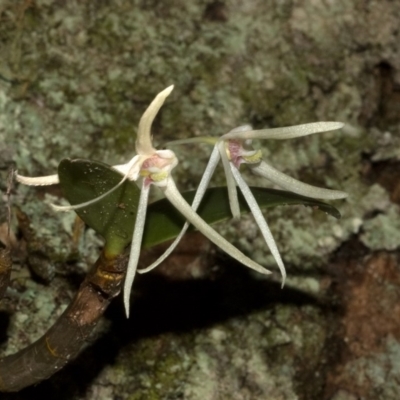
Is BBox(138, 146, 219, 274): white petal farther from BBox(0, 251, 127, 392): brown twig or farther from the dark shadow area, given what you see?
the dark shadow area

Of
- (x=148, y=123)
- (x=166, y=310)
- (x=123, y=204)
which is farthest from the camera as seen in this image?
(x=166, y=310)

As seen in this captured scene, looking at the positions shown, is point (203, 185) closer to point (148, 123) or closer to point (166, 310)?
point (148, 123)

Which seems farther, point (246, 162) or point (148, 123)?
point (246, 162)

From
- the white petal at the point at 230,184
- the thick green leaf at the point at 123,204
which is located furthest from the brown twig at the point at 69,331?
the white petal at the point at 230,184

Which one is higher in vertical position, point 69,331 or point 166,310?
point 69,331

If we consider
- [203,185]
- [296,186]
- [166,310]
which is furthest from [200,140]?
[166,310]

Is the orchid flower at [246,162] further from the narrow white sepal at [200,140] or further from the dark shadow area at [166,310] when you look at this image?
the dark shadow area at [166,310]
